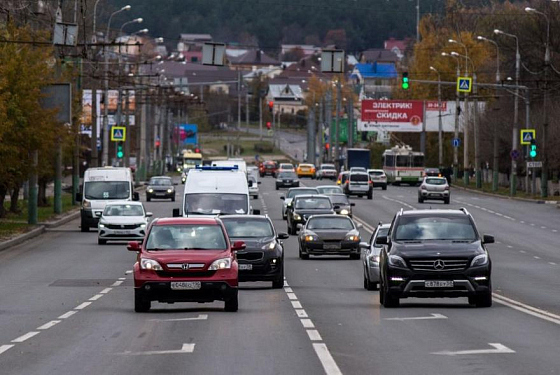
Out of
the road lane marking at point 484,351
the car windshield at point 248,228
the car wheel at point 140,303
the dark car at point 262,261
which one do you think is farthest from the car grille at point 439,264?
the car windshield at point 248,228

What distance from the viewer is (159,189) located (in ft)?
272

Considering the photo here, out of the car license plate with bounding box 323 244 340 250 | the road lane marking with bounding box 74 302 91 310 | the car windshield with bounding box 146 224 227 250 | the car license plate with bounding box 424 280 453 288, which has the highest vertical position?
the car windshield with bounding box 146 224 227 250

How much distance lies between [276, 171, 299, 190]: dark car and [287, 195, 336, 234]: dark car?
47011 millimetres

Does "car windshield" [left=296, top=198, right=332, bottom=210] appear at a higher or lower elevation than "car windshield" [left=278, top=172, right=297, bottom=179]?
higher

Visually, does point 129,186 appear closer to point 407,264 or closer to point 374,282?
point 374,282

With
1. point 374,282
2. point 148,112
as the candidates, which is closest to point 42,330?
point 374,282

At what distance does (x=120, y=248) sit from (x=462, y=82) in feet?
110

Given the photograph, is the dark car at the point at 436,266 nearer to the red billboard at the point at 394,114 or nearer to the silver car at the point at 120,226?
the silver car at the point at 120,226

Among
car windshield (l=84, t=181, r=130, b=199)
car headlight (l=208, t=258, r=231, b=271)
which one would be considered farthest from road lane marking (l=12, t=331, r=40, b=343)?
car windshield (l=84, t=181, r=130, b=199)

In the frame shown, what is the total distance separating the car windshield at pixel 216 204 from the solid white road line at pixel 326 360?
75.1 ft

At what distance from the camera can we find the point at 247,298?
2589 cm

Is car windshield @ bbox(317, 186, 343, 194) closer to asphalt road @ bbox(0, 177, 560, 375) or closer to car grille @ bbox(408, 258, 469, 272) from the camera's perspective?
asphalt road @ bbox(0, 177, 560, 375)

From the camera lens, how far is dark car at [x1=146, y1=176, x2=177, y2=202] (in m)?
82.6

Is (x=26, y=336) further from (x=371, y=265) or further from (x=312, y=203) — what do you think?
(x=312, y=203)
